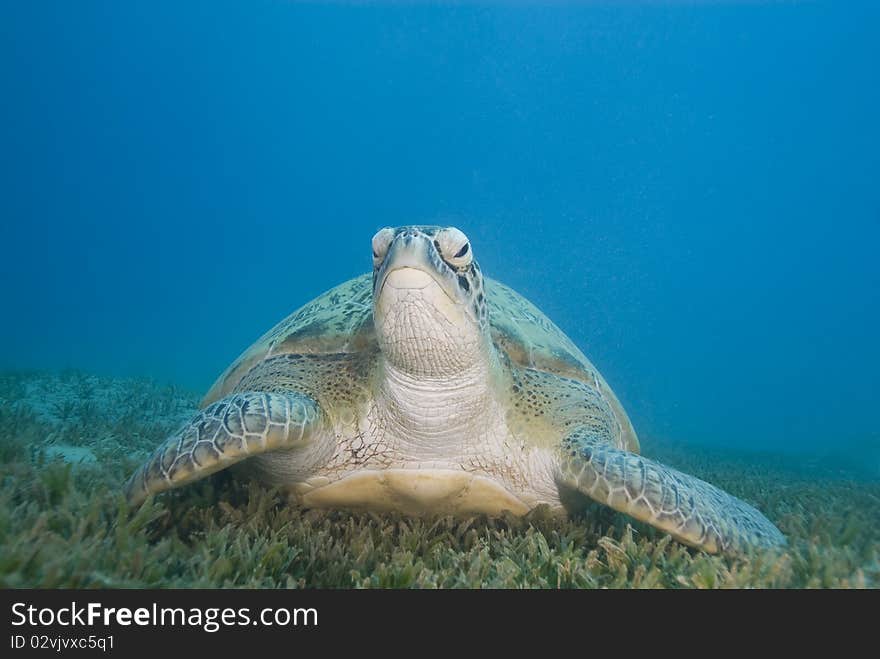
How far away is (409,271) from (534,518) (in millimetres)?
1635

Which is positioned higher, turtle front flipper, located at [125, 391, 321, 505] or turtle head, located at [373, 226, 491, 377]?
turtle head, located at [373, 226, 491, 377]

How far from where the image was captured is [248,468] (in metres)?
3.01

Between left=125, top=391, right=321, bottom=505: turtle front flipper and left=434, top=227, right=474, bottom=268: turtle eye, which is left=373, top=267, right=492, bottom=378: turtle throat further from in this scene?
left=125, top=391, right=321, bottom=505: turtle front flipper

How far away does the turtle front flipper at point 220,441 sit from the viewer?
2303 mm

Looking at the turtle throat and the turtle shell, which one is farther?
the turtle shell

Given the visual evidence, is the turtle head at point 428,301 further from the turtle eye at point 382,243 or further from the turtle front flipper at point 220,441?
the turtle front flipper at point 220,441

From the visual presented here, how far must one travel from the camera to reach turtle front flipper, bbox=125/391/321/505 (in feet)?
7.55

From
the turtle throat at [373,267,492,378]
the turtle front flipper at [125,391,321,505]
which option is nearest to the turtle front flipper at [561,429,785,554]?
the turtle throat at [373,267,492,378]

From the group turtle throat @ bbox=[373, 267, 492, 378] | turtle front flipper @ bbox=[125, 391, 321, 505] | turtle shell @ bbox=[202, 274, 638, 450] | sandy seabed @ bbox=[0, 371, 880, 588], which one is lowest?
sandy seabed @ bbox=[0, 371, 880, 588]

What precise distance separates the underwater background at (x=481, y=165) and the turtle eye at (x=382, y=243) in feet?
196

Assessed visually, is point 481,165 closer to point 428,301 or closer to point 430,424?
point 430,424

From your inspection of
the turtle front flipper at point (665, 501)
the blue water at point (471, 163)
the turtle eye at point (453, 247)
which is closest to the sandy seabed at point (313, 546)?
the turtle front flipper at point (665, 501)

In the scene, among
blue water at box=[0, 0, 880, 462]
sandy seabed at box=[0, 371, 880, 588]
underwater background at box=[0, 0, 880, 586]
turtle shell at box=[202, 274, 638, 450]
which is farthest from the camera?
blue water at box=[0, 0, 880, 462]
